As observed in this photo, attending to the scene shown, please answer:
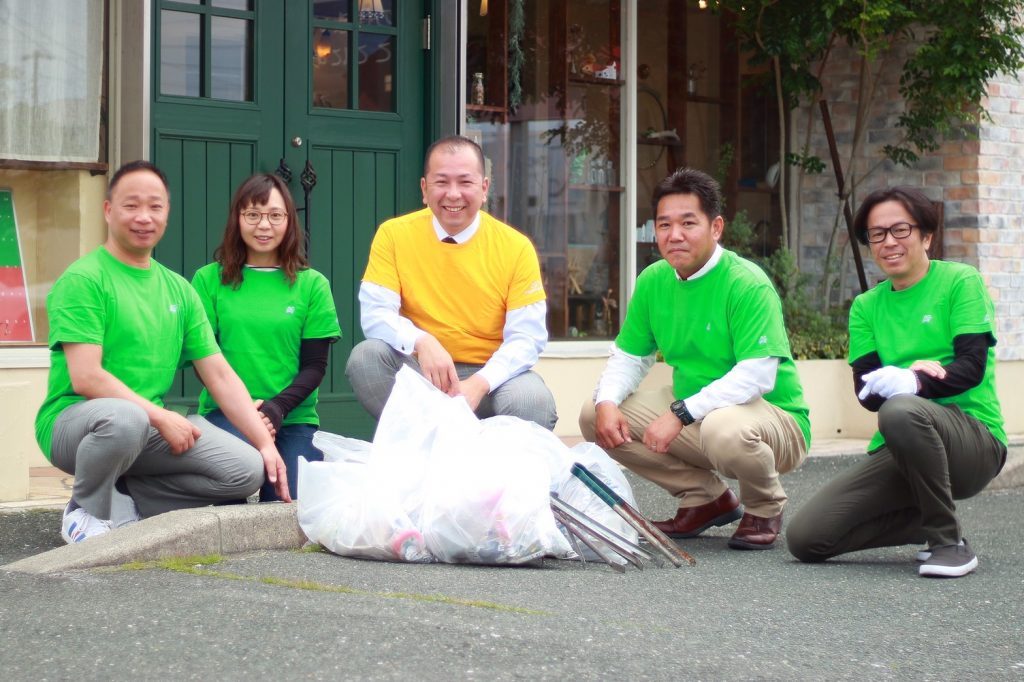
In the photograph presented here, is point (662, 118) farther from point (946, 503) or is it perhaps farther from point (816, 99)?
point (946, 503)

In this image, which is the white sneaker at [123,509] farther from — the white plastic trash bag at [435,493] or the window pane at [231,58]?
the window pane at [231,58]

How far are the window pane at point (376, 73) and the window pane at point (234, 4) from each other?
68 centimetres

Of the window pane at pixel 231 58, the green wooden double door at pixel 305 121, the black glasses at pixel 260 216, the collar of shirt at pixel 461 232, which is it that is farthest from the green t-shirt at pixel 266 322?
the window pane at pixel 231 58

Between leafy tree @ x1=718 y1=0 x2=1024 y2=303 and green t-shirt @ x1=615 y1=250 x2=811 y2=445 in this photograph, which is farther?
leafy tree @ x1=718 y1=0 x2=1024 y2=303

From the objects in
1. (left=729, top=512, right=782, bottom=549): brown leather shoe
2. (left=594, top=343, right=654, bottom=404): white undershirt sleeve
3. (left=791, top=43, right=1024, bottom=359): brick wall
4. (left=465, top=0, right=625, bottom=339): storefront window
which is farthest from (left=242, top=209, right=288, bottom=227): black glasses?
(left=791, top=43, right=1024, bottom=359): brick wall

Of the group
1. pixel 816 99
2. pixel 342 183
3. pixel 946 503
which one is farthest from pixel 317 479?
pixel 816 99

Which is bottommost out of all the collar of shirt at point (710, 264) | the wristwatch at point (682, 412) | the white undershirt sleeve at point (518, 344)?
the wristwatch at point (682, 412)

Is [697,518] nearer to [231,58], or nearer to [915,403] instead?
[915,403]

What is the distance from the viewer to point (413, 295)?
5633 millimetres

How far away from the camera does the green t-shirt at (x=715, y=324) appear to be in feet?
17.9

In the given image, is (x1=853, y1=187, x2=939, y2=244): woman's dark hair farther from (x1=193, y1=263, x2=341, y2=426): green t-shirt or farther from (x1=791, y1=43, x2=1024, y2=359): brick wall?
(x1=791, y1=43, x2=1024, y2=359): brick wall

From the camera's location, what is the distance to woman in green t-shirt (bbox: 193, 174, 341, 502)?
564 centimetres

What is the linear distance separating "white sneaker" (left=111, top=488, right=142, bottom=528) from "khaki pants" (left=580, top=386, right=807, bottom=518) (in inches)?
67.8

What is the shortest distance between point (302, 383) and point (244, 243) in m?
0.60
